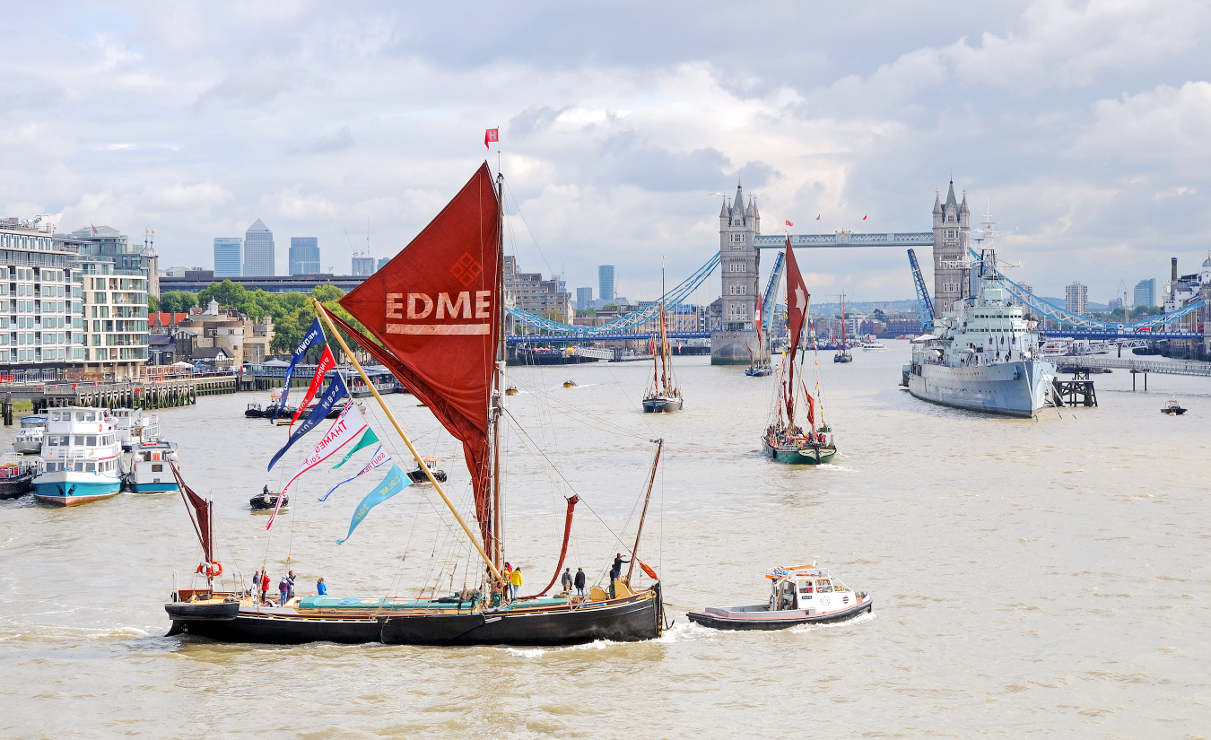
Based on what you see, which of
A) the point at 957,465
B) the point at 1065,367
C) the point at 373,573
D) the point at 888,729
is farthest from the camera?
the point at 1065,367

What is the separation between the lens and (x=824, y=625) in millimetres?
26547

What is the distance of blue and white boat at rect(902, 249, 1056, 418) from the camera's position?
265ft

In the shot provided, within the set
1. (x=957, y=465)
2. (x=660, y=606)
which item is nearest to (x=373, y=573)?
(x=660, y=606)

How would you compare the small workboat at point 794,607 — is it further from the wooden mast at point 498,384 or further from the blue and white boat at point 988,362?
the blue and white boat at point 988,362

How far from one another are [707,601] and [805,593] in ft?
8.69

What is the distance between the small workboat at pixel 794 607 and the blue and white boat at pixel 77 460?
25759mm

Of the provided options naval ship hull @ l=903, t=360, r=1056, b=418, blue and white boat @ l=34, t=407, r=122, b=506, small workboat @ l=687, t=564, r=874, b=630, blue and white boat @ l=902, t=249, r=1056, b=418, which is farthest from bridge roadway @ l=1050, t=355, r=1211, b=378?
small workboat @ l=687, t=564, r=874, b=630

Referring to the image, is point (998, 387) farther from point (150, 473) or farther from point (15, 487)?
point (15, 487)

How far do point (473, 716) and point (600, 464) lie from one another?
112ft

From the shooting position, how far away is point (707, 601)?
28.7 meters

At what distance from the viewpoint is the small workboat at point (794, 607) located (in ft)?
86.6

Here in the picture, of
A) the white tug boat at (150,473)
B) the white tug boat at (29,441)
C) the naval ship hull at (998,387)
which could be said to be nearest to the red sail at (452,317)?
the white tug boat at (150,473)

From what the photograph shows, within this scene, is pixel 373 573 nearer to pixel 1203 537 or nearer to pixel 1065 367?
pixel 1203 537

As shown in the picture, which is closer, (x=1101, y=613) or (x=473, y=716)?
(x=473, y=716)
